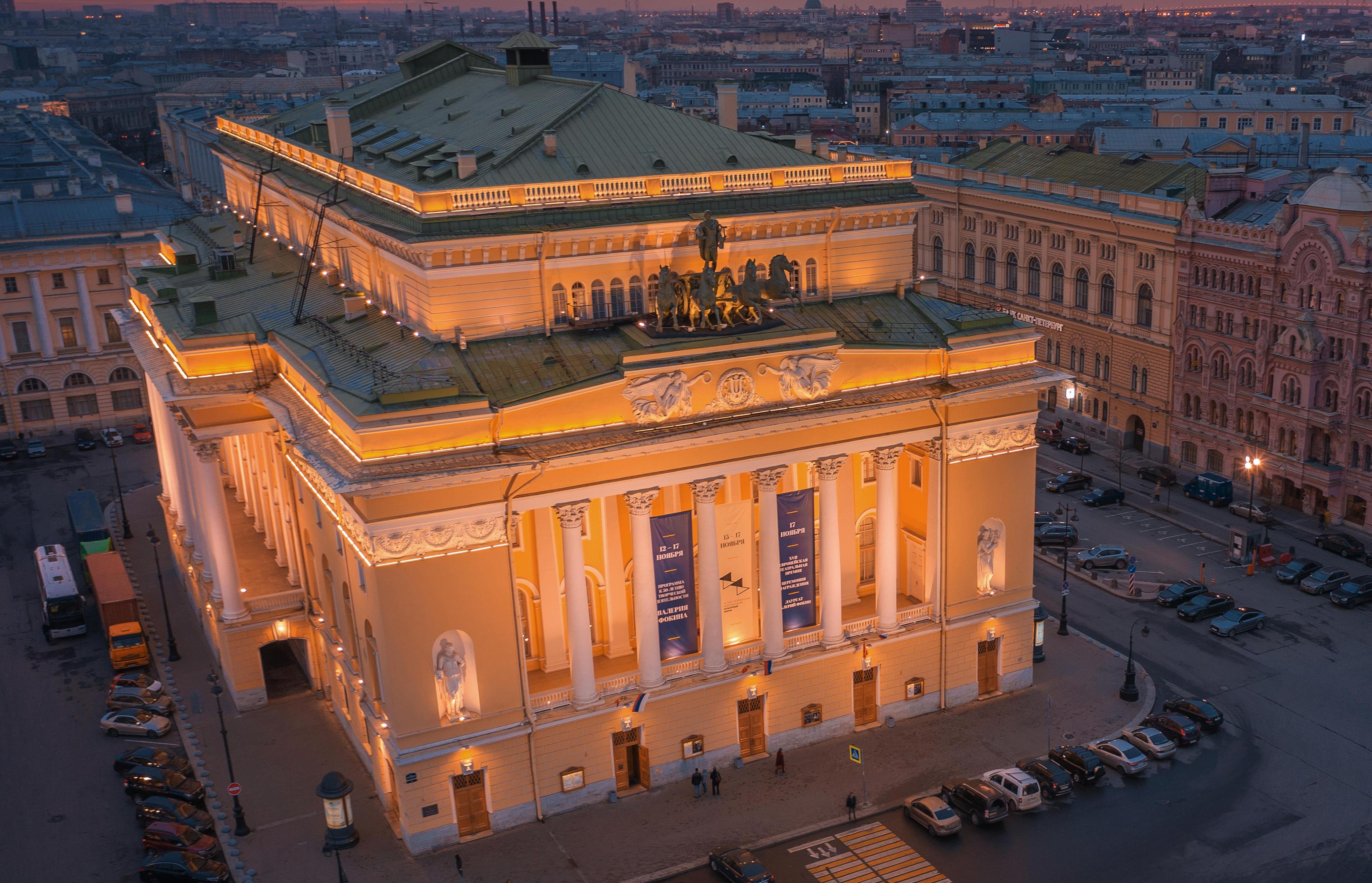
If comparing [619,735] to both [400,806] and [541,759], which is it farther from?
[400,806]

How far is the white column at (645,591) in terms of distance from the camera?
59.8 m

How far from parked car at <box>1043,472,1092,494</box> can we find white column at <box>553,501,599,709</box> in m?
53.1

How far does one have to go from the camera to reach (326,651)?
6944cm

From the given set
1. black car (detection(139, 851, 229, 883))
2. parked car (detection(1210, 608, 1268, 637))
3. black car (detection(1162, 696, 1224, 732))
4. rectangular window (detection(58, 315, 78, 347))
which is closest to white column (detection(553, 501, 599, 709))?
black car (detection(139, 851, 229, 883))

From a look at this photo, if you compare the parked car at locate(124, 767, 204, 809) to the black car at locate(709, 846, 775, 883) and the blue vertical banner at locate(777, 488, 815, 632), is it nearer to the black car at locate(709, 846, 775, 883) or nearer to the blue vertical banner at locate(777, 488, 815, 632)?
the black car at locate(709, 846, 775, 883)

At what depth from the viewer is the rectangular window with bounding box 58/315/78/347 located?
400 ft

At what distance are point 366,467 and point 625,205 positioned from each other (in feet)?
59.9

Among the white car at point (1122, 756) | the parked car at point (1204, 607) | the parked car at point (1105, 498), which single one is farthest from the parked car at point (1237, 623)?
the parked car at point (1105, 498)

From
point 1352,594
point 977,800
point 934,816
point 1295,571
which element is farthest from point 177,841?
point 1295,571

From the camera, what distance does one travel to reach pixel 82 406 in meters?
124

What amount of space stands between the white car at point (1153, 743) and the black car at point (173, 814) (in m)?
42.7

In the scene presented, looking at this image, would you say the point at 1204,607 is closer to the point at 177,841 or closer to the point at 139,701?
the point at 177,841

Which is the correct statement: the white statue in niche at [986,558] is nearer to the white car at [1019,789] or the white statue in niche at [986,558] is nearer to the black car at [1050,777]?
the black car at [1050,777]

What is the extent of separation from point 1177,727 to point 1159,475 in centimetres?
4036
